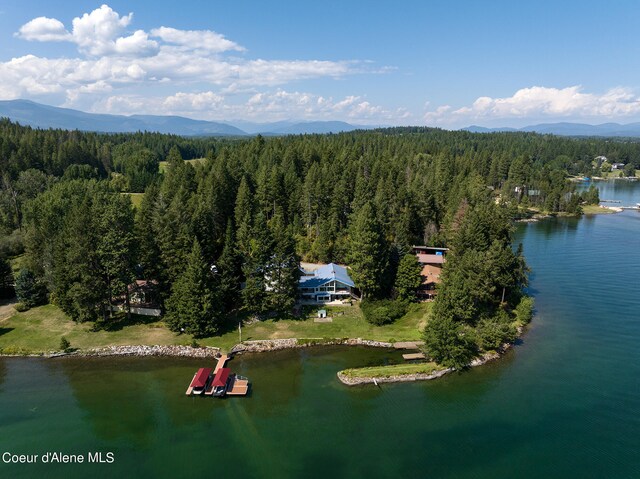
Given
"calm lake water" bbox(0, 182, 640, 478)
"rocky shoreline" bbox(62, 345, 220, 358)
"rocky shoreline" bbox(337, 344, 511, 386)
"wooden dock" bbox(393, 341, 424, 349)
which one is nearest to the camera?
"calm lake water" bbox(0, 182, 640, 478)

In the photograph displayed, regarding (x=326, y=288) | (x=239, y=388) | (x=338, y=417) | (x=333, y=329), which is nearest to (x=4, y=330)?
(x=239, y=388)

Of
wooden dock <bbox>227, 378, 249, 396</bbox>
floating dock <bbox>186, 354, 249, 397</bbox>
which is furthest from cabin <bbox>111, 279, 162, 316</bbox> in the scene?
wooden dock <bbox>227, 378, 249, 396</bbox>

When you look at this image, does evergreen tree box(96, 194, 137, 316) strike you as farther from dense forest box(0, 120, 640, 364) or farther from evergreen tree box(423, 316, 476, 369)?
evergreen tree box(423, 316, 476, 369)

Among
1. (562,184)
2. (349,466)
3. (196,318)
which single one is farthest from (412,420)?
(562,184)

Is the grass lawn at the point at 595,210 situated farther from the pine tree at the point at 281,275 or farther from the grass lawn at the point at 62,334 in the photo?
the grass lawn at the point at 62,334

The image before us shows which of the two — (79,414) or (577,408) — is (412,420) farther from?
(79,414)

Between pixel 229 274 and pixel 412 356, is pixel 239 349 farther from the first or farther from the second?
pixel 412 356
